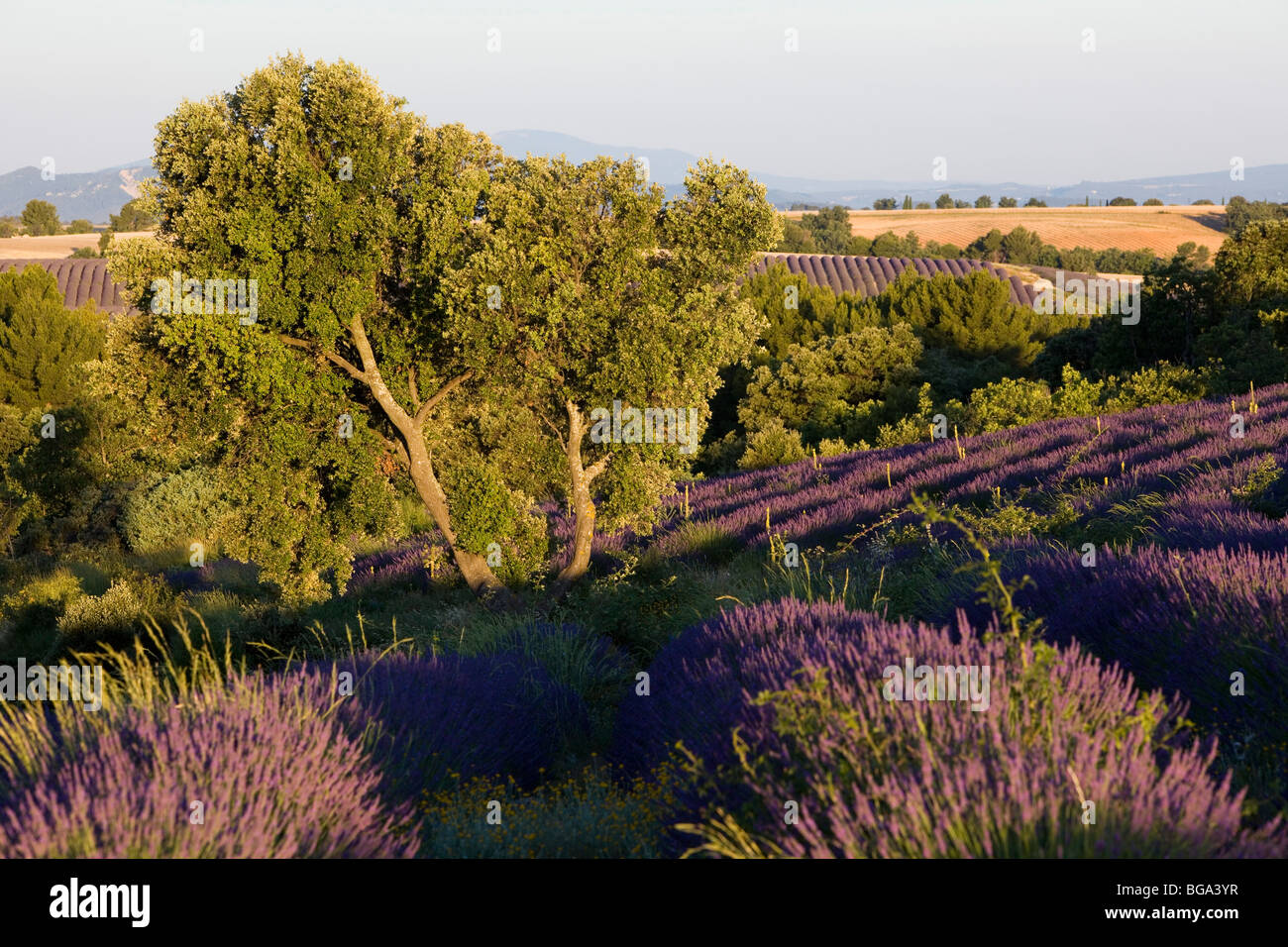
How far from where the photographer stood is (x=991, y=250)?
97688mm

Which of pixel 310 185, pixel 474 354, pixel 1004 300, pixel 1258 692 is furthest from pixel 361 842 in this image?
pixel 1004 300

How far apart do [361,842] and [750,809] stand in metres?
1.58

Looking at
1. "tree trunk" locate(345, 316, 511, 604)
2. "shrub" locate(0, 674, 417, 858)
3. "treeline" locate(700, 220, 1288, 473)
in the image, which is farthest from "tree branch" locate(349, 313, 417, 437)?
"treeline" locate(700, 220, 1288, 473)

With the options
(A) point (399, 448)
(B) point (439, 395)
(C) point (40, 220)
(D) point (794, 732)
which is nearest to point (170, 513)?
(A) point (399, 448)

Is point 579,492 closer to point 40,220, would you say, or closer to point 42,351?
point 42,351

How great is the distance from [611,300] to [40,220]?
13840 cm

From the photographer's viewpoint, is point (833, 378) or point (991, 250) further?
point (991, 250)

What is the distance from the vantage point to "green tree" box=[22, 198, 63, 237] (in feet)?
393

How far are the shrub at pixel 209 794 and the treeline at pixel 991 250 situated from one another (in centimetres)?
9148

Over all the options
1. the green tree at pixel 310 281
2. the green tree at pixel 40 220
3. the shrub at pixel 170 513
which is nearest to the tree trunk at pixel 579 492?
Answer: the green tree at pixel 310 281

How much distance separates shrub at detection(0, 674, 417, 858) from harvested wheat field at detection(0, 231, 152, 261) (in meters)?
96.4

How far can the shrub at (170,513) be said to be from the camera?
82.8 ft

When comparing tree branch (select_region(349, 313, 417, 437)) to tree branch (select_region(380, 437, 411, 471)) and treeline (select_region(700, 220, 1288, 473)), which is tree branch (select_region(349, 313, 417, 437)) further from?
treeline (select_region(700, 220, 1288, 473))

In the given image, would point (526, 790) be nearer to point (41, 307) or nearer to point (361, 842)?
point (361, 842)
